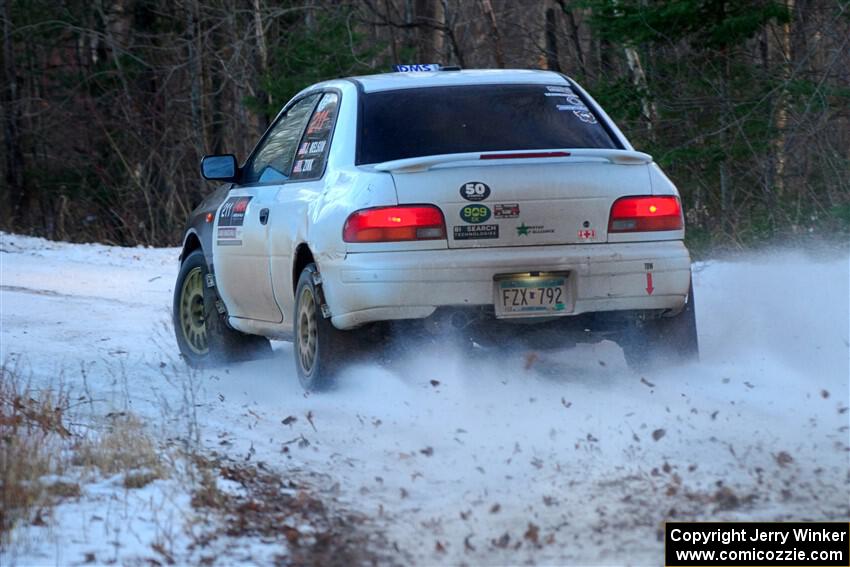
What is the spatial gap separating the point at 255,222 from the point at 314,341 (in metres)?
1.16

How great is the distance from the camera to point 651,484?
5.09m

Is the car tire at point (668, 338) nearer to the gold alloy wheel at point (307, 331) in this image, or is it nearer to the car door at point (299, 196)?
the gold alloy wheel at point (307, 331)

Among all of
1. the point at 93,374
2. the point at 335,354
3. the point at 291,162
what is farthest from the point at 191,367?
the point at 335,354

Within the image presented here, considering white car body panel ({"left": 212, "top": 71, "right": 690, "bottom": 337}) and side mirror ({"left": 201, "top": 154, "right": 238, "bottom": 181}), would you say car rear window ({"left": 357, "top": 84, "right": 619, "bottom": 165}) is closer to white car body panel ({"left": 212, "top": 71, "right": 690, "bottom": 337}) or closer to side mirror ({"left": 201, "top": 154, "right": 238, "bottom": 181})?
white car body panel ({"left": 212, "top": 71, "right": 690, "bottom": 337})

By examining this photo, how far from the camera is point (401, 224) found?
21.3ft

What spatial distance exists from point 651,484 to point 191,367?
4680 mm

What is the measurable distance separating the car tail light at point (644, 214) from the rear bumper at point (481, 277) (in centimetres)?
8

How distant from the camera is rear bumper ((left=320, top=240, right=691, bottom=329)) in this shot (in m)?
6.48

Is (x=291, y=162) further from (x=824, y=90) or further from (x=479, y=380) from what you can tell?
(x=824, y=90)

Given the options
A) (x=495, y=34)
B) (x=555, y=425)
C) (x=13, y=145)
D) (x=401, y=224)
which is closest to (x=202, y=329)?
(x=401, y=224)

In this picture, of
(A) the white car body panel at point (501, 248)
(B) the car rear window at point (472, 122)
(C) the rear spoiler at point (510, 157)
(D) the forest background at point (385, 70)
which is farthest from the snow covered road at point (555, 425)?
(D) the forest background at point (385, 70)

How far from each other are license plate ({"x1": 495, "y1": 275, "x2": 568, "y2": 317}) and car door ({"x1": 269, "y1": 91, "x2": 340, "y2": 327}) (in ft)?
3.69

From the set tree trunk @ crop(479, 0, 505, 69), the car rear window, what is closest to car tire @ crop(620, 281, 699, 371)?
the car rear window

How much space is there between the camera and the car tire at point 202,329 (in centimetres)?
886
